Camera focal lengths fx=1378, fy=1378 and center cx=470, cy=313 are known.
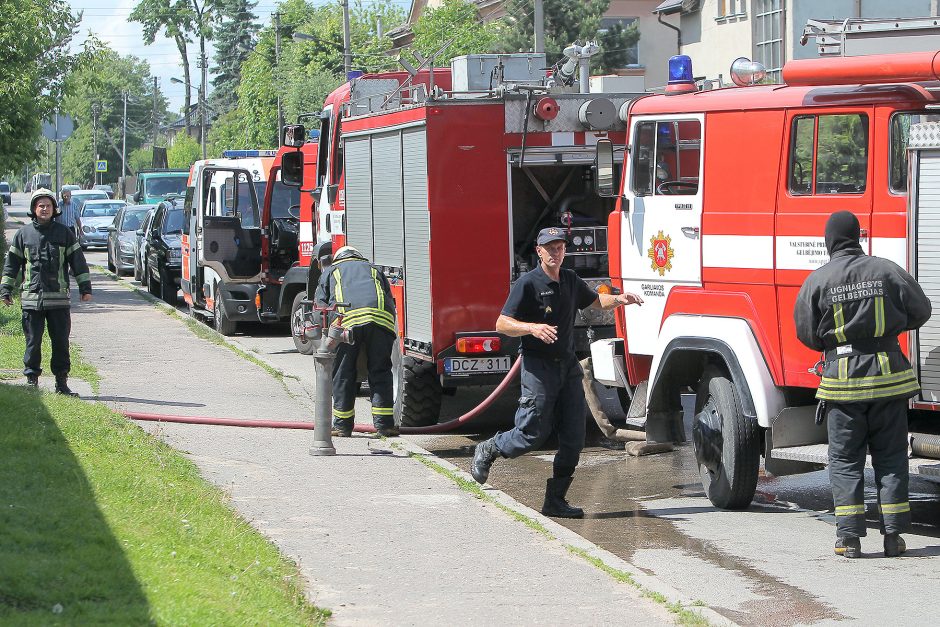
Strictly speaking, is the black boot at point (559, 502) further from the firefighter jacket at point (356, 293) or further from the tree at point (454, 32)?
the tree at point (454, 32)

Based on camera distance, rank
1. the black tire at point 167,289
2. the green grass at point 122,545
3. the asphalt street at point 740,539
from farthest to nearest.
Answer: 1. the black tire at point 167,289
2. the asphalt street at point 740,539
3. the green grass at point 122,545

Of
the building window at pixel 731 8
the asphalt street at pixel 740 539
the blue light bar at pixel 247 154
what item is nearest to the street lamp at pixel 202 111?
the building window at pixel 731 8

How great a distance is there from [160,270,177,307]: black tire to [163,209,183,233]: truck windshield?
88cm

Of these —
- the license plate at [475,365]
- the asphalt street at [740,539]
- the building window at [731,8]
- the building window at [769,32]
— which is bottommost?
the asphalt street at [740,539]

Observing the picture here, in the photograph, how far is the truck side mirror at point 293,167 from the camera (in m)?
16.8

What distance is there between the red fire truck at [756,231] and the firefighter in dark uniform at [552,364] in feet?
1.93

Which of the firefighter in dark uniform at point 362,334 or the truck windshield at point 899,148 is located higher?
the truck windshield at point 899,148

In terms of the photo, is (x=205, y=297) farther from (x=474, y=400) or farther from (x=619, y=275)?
(x=619, y=275)

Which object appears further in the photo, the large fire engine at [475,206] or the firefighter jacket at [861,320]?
the large fire engine at [475,206]

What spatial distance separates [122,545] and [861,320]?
Answer: 3.99 metres

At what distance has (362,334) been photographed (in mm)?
11281

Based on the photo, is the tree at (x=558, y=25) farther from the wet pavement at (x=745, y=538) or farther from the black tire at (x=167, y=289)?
the wet pavement at (x=745, y=538)

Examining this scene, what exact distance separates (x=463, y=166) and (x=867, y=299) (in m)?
4.59

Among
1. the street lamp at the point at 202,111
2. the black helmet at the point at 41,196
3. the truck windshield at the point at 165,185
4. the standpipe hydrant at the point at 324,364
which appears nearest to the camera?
the standpipe hydrant at the point at 324,364
